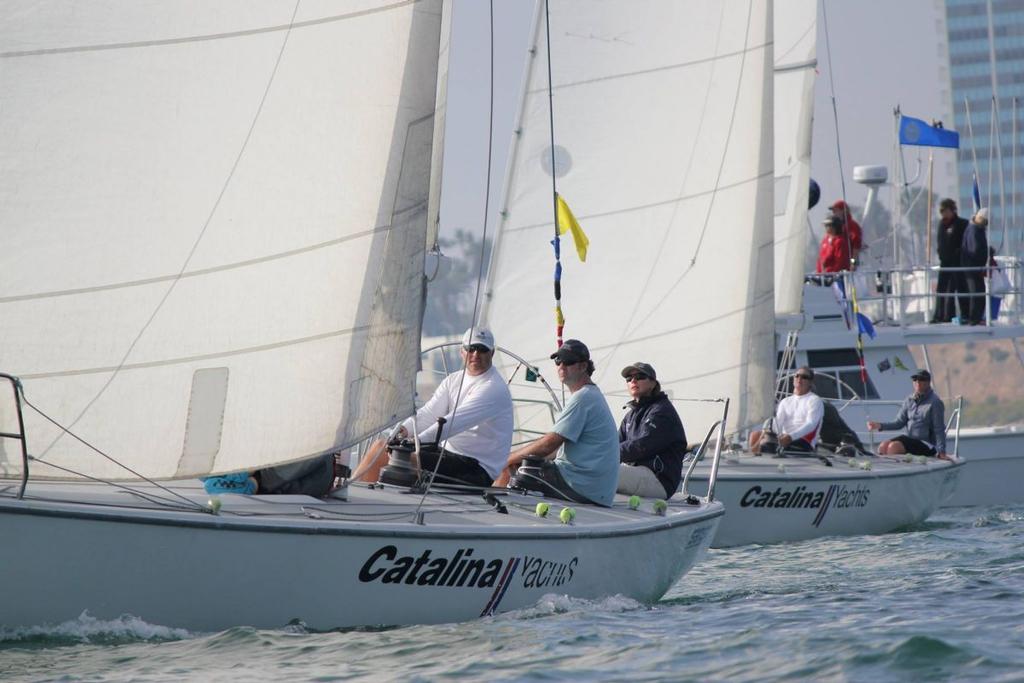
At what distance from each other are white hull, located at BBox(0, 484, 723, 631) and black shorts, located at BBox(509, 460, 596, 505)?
0.60 metres

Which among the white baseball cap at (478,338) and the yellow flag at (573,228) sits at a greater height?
the yellow flag at (573,228)

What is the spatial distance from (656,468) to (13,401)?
4559 millimetres

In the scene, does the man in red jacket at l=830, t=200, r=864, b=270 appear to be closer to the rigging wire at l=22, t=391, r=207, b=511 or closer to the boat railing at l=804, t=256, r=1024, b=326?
the boat railing at l=804, t=256, r=1024, b=326

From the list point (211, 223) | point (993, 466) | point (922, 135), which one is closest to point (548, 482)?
point (211, 223)

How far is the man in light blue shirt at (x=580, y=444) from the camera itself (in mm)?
9102

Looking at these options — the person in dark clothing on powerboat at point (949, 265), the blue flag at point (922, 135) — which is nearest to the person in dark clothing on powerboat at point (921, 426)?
the person in dark clothing on powerboat at point (949, 265)

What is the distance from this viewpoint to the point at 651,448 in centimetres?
1023

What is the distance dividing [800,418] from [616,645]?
856cm

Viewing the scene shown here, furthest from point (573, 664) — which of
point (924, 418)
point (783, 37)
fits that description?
point (783, 37)

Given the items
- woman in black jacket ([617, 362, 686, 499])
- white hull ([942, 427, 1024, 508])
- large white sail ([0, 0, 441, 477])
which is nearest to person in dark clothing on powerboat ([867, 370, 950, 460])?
white hull ([942, 427, 1024, 508])

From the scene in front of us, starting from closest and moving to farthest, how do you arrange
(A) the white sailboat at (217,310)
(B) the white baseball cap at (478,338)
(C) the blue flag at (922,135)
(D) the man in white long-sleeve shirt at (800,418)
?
(A) the white sailboat at (217,310) → (B) the white baseball cap at (478,338) → (D) the man in white long-sleeve shirt at (800,418) → (C) the blue flag at (922,135)

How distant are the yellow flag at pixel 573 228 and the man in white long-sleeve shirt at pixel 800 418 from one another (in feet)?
10.6

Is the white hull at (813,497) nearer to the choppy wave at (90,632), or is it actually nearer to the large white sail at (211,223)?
the large white sail at (211,223)

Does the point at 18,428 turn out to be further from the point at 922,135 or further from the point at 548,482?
the point at 922,135
